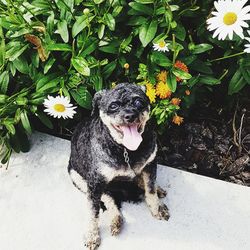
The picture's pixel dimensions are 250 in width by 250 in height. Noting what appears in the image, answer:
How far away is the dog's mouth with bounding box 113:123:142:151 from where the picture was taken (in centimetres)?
273

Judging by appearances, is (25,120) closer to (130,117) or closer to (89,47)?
(89,47)

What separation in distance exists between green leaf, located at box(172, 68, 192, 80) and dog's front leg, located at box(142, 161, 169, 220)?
556 millimetres

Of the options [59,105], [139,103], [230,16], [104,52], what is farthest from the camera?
[104,52]

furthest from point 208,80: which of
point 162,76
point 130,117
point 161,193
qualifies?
point 130,117

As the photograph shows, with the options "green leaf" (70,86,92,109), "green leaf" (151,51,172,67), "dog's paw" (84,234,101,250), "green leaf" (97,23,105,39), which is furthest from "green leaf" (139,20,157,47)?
"dog's paw" (84,234,101,250)

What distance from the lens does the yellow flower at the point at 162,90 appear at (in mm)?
3201

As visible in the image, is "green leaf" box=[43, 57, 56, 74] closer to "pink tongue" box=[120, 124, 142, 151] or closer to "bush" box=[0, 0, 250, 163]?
"bush" box=[0, 0, 250, 163]

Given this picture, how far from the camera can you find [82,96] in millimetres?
3340

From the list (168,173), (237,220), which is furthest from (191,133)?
(237,220)

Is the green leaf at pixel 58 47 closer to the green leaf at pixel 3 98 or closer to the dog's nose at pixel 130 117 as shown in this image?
the green leaf at pixel 3 98

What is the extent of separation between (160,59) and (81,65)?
499 mm

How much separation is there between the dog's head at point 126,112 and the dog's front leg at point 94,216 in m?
0.39

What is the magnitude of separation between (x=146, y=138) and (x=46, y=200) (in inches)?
38.9

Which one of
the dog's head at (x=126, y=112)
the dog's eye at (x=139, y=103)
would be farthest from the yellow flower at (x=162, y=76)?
the dog's eye at (x=139, y=103)
